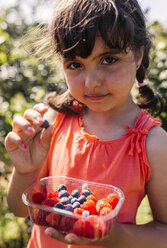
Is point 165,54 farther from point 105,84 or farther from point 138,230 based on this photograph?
point 138,230

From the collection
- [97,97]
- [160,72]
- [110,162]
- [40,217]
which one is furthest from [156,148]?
[160,72]

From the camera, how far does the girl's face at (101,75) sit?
1078 mm

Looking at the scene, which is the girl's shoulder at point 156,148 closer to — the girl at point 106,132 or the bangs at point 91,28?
the girl at point 106,132

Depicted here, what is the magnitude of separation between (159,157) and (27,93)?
148 cm

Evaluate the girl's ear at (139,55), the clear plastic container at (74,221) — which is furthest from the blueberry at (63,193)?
the girl's ear at (139,55)

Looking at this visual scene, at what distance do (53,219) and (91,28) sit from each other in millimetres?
693

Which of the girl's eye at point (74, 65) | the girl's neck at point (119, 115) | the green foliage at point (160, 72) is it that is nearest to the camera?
the girl's eye at point (74, 65)

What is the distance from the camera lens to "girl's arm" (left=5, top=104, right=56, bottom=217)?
108 cm

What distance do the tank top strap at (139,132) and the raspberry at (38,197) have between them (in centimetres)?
39

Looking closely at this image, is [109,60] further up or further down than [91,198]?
further up

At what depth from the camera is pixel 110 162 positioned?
1186 mm

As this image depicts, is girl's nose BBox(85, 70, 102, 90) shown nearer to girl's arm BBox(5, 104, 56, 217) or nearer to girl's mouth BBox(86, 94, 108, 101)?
girl's mouth BBox(86, 94, 108, 101)

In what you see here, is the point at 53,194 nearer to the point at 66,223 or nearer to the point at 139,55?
the point at 66,223

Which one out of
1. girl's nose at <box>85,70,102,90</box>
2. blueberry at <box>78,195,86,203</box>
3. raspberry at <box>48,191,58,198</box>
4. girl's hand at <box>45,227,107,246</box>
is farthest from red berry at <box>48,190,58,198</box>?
girl's nose at <box>85,70,102,90</box>
